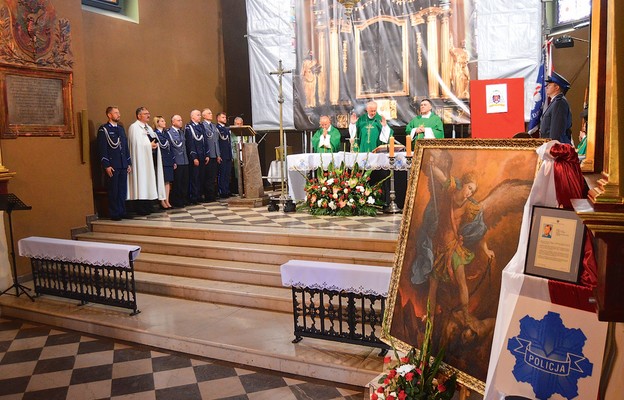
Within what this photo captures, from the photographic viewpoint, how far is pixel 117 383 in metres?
3.96

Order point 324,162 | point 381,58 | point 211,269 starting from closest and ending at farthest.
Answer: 1. point 211,269
2. point 324,162
3. point 381,58

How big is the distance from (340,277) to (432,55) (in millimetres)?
6819

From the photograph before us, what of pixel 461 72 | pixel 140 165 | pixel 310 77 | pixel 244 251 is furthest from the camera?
pixel 310 77

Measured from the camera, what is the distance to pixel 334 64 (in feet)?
34.8

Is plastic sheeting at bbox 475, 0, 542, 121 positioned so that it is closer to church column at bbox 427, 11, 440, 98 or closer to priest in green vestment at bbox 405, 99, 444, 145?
church column at bbox 427, 11, 440, 98

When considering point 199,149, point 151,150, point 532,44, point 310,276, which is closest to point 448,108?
point 532,44

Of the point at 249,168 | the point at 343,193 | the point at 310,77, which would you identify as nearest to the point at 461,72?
the point at 310,77

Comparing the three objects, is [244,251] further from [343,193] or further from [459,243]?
[459,243]

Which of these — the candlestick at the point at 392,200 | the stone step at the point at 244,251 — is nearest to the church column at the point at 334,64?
the candlestick at the point at 392,200

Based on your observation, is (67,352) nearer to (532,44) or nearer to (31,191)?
(31,191)

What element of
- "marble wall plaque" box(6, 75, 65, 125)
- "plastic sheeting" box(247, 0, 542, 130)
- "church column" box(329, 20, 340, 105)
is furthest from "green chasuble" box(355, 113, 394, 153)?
"marble wall plaque" box(6, 75, 65, 125)

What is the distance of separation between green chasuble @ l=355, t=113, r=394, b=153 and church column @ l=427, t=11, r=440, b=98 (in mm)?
1512

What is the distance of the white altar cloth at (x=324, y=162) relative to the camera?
7848mm

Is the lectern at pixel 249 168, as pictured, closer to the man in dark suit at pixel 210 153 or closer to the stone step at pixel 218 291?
the man in dark suit at pixel 210 153
